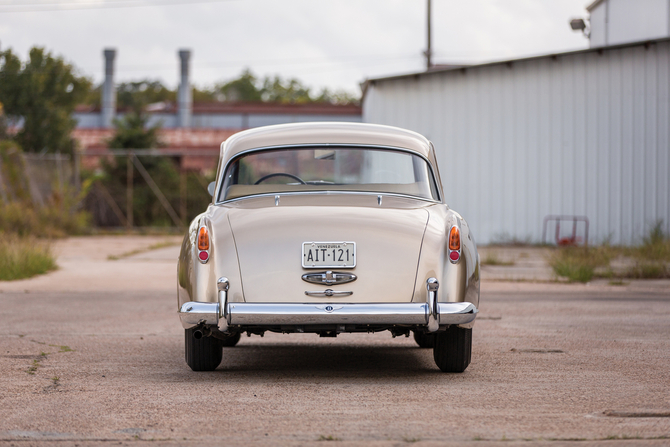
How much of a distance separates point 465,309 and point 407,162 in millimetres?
1423

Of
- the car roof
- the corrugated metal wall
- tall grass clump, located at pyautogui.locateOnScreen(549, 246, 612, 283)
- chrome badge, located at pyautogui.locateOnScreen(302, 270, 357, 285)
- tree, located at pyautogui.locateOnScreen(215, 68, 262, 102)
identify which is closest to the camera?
chrome badge, located at pyautogui.locateOnScreen(302, 270, 357, 285)

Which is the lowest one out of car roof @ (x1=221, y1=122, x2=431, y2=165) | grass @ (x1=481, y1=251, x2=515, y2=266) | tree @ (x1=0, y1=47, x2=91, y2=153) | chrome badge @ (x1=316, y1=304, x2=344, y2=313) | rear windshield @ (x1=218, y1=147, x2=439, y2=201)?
grass @ (x1=481, y1=251, x2=515, y2=266)

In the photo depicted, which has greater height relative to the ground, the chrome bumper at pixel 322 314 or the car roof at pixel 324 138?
the car roof at pixel 324 138

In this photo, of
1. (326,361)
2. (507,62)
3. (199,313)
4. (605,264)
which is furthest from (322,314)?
(507,62)

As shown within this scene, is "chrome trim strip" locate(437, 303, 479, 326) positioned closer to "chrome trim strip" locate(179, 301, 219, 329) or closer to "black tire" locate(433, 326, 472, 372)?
"black tire" locate(433, 326, 472, 372)

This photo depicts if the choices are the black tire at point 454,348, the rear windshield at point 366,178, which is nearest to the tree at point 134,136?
the rear windshield at point 366,178

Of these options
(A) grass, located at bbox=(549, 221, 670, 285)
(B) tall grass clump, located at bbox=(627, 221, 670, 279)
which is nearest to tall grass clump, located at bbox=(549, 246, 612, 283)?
(A) grass, located at bbox=(549, 221, 670, 285)

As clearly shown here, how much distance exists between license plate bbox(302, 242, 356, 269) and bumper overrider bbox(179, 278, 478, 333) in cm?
25

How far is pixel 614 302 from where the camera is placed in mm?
9750

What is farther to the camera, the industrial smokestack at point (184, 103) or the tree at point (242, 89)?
the tree at point (242, 89)

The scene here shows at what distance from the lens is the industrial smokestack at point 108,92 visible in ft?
159

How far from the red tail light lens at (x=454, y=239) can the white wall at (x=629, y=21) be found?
64.4ft

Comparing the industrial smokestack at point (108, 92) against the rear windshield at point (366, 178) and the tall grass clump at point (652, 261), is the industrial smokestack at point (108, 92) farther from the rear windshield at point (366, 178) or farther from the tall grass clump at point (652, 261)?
the rear windshield at point (366, 178)

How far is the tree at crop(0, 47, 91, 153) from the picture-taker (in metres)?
35.1
